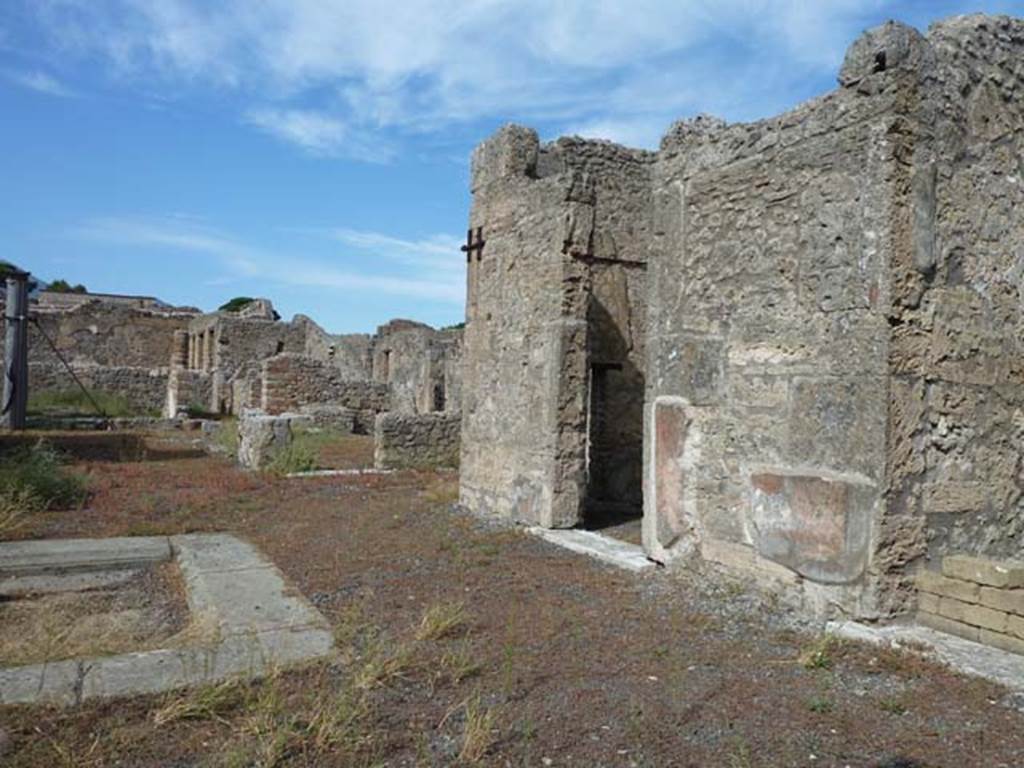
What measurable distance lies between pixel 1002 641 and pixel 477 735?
2.91m

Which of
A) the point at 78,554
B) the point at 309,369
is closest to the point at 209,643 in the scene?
the point at 78,554

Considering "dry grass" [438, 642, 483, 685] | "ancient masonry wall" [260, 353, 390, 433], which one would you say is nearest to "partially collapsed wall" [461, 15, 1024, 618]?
"dry grass" [438, 642, 483, 685]

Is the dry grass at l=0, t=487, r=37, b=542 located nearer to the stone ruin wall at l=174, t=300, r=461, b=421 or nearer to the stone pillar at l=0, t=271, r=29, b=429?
the stone pillar at l=0, t=271, r=29, b=429

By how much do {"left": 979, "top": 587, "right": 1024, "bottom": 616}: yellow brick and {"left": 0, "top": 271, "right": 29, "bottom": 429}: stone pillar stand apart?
17.9m

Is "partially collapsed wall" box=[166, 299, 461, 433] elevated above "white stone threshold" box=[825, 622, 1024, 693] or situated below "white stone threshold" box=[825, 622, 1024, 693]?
above

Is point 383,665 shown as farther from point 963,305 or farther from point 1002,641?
point 963,305

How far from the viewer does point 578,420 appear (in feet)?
26.3

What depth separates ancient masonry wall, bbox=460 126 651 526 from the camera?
26.1ft

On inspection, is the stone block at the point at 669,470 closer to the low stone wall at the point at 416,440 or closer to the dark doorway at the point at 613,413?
the dark doorway at the point at 613,413

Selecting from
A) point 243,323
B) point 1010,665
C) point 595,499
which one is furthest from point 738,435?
point 243,323

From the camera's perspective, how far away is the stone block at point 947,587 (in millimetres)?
4387

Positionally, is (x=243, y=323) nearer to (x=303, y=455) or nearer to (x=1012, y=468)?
(x=303, y=455)

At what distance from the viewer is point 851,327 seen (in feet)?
15.5

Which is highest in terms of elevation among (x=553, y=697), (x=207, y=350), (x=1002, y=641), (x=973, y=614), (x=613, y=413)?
(x=207, y=350)
